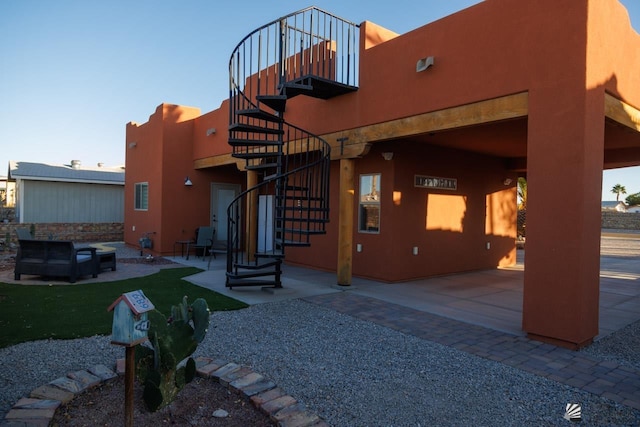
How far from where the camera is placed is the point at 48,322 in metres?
4.55

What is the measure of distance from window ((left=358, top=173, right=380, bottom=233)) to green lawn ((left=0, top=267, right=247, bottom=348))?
3085 mm

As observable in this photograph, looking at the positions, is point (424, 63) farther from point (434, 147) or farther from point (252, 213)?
point (252, 213)

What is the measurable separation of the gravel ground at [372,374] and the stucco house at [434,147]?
4.09 ft

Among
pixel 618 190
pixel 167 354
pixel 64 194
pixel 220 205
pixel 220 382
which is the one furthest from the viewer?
pixel 618 190

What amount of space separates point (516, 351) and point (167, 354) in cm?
319

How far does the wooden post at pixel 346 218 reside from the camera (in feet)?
22.4

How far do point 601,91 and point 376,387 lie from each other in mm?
3674

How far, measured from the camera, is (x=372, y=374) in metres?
3.33

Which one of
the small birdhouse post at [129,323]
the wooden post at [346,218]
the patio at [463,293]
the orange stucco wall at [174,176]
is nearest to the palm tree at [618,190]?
the patio at [463,293]

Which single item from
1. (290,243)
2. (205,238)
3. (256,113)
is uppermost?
(256,113)

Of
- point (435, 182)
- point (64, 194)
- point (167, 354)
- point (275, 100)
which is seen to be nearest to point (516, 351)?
point (167, 354)

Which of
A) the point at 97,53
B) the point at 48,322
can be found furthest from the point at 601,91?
the point at 97,53

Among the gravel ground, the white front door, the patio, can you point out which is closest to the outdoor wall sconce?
the patio

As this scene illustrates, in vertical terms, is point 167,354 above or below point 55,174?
below
